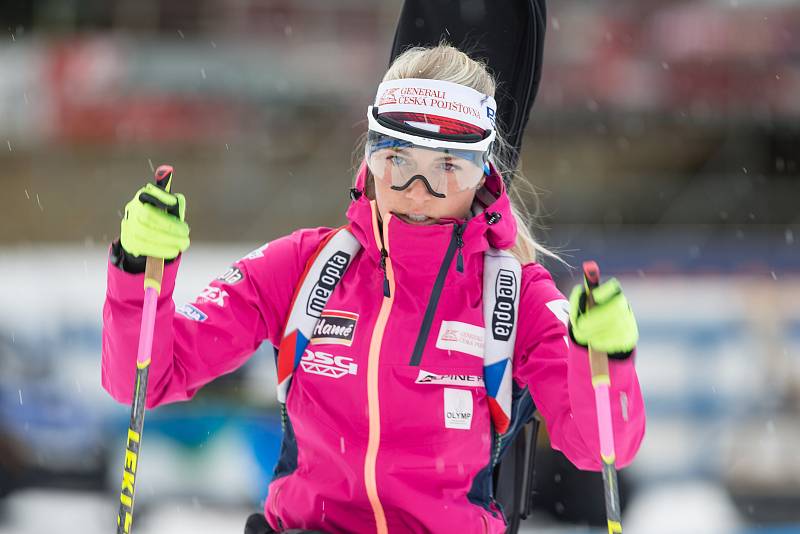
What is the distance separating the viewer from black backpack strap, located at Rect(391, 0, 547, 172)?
10.5 ft

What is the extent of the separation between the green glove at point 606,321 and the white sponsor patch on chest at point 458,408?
384mm

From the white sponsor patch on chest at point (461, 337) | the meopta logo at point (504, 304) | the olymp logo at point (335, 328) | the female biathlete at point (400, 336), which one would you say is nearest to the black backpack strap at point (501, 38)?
the female biathlete at point (400, 336)

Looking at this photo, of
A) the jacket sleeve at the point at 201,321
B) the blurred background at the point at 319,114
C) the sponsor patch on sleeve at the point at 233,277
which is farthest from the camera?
the blurred background at the point at 319,114

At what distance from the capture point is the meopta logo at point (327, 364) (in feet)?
8.43

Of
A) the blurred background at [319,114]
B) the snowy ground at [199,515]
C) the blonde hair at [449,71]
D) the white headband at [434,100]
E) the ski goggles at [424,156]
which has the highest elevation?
the blonde hair at [449,71]

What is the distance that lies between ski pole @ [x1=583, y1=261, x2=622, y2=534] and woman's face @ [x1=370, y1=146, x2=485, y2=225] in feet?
1.38

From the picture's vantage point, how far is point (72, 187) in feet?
34.8

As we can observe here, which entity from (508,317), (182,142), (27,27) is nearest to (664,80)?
(182,142)

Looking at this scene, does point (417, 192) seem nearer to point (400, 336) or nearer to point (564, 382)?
point (400, 336)

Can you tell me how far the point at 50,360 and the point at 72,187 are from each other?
473 cm

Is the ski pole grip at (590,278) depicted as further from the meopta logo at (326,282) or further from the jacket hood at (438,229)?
the meopta logo at (326,282)

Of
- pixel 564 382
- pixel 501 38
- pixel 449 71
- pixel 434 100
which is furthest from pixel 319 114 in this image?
pixel 564 382

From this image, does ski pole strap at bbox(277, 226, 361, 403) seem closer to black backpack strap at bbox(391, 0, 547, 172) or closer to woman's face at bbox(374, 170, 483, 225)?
woman's face at bbox(374, 170, 483, 225)

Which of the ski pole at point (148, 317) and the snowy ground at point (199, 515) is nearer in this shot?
the ski pole at point (148, 317)
